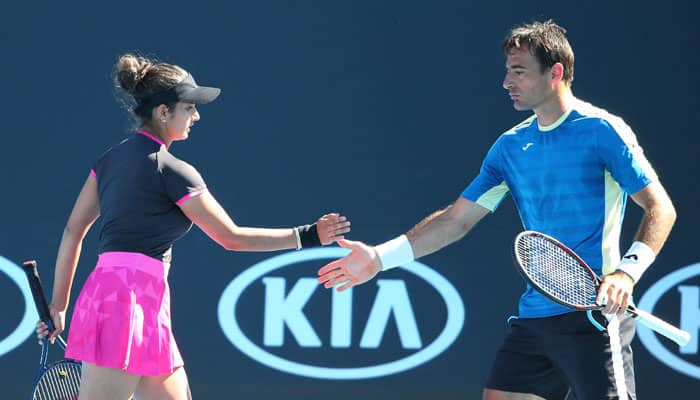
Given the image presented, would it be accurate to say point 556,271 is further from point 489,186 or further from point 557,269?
point 489,186

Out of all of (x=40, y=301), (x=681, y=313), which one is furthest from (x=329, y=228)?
(x=681, y=313)

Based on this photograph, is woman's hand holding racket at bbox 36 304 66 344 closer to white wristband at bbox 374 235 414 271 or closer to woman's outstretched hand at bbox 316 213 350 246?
woman's outstretched hand at bbox 316 213 350 246

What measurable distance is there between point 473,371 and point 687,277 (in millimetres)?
1109

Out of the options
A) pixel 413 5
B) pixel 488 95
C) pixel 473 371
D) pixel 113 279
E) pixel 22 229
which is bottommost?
pixel 473 371

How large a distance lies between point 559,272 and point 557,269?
0.01 m

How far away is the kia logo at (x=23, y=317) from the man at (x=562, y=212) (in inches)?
86.4

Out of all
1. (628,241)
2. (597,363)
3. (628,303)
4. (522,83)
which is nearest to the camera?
(628,303)

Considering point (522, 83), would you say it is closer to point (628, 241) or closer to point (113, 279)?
point (113, 279)

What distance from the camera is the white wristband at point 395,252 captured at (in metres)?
3.81

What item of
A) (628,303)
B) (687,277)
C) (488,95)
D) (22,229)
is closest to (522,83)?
(628,303)

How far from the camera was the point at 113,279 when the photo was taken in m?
3.52

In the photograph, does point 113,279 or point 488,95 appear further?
point 488,95

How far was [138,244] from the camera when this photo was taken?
11.6ft

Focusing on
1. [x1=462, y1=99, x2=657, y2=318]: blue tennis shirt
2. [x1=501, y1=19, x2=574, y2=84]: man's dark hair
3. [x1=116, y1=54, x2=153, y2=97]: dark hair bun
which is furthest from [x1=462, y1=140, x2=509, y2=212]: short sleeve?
[x1=116, y1=54, x2=153, y2=97]: dark hair bun
